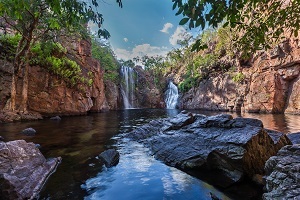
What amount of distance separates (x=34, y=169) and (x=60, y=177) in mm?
571

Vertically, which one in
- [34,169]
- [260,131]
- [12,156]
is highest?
[260,131]

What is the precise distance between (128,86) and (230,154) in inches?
1428

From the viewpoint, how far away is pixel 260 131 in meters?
4.66

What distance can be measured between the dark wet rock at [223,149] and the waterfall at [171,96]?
124 ft

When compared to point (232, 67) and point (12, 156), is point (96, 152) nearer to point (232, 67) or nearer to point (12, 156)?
point (12, 156)

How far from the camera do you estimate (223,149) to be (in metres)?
4.54

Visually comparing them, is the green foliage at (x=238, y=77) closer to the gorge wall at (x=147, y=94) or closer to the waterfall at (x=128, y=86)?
the gorge wall at (x=147, y=94)

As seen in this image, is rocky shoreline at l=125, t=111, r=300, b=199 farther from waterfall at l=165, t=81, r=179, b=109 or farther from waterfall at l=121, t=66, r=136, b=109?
waterfall at l=165, t=81, r=179, b=109

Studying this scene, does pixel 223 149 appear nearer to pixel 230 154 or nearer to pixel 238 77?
pixel 230 154

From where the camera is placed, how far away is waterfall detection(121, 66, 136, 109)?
38.7 metres

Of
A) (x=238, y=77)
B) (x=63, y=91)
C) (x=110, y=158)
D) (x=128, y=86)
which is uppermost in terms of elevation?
(x=238, y=77)

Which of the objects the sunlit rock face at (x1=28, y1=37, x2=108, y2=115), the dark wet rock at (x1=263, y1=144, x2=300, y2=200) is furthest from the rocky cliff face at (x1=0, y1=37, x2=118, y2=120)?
the dark wet rock at (x1=263, y1=144, x2=300, y2=200)

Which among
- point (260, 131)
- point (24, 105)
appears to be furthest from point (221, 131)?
point (24, 105)

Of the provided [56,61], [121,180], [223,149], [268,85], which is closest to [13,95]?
[56,61]
